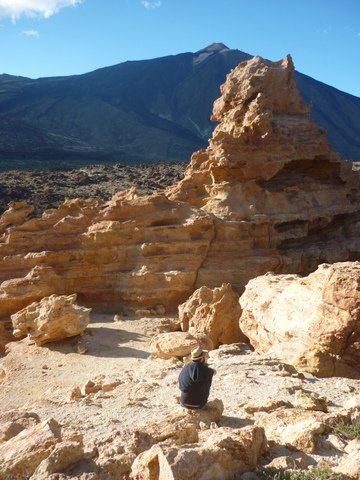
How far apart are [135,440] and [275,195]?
11985 mm

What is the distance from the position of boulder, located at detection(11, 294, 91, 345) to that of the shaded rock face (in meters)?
1.34

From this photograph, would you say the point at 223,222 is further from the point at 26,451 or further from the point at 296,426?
the point at 26,451

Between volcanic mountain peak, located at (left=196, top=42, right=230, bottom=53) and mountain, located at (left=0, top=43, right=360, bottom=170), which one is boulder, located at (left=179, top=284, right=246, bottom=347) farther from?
volcanic mountain peak, located at (left=196, top=42, right=230, bottom=53)

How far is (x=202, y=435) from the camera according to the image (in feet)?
16.4

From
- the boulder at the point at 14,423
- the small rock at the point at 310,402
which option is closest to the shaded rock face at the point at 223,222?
the boulder at the point at 14,423

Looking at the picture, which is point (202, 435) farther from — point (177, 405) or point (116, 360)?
point (116, 360)

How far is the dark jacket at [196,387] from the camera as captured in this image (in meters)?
5.79

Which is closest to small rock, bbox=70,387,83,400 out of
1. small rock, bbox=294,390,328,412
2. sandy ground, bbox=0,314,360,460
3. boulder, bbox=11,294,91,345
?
sandy ground, bbox=0,314,360,460

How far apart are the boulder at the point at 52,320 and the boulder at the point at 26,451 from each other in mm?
7145

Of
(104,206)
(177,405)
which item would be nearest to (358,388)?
(177,405)

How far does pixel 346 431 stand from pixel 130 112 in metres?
93.8

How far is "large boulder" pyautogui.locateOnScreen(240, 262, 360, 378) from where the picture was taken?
308 inches

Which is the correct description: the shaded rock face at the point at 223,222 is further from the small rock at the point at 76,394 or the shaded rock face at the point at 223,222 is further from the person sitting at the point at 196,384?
the person sitting at the point at 196,384

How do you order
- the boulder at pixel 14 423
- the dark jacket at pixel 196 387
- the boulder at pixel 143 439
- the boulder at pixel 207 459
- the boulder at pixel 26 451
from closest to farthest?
the boulder at pixel 207 459
the boulder at pixel 26 451
the boulder at pixel 143 439
the boulder at pixel 14 423
the dark jacket at pixel 196 387
